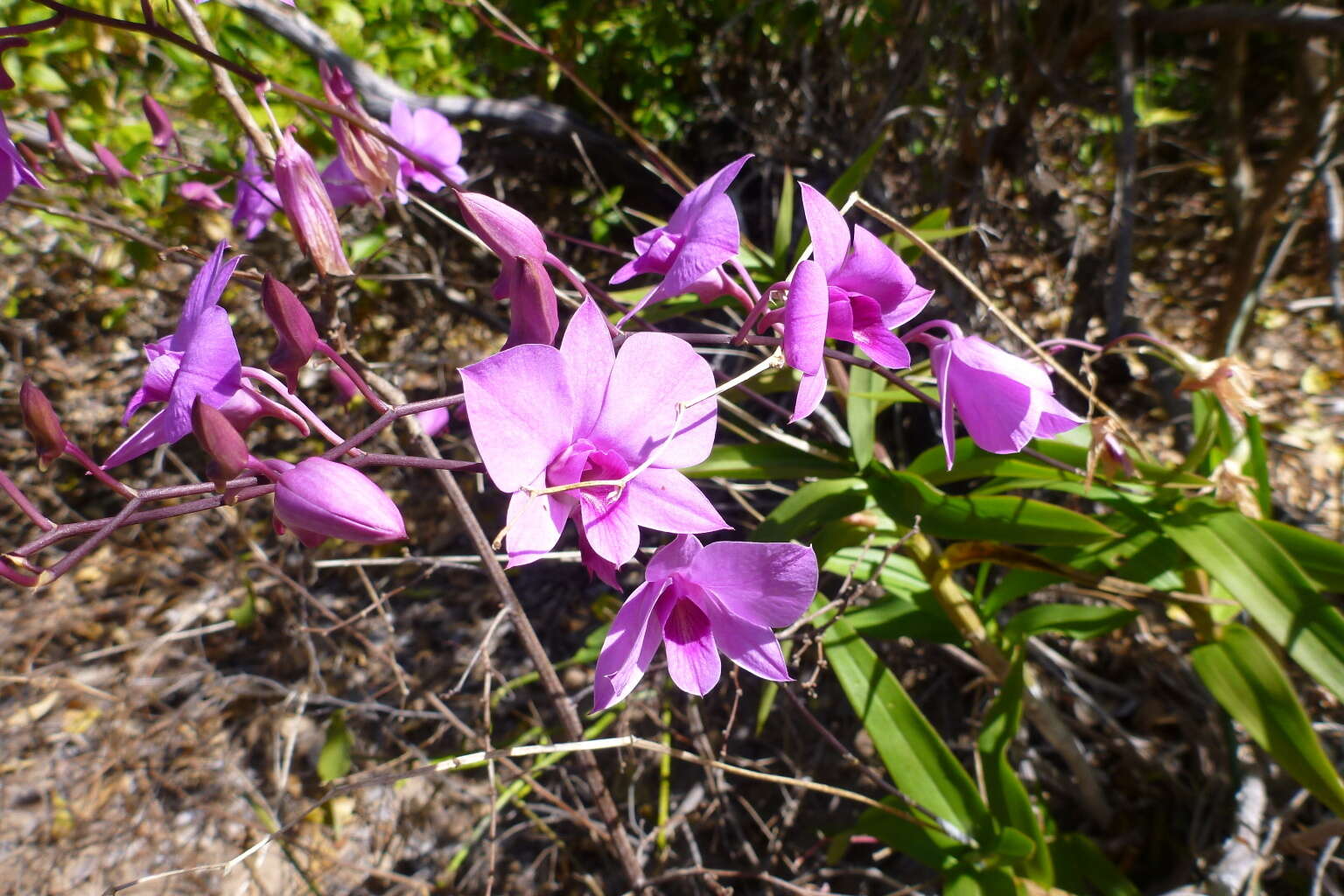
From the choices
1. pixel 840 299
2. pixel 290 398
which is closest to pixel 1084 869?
pixel 840 299

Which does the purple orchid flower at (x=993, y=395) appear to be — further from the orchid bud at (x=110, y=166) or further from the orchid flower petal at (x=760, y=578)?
the orchid bud at (x=110, y=166)

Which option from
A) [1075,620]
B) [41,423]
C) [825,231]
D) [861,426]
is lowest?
[1075,620]

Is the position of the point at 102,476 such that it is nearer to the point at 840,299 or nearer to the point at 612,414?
the point at 612,414

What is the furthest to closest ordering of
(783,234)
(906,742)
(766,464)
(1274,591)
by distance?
(783,234) < (766,464) < (906,742) < (1274,591)

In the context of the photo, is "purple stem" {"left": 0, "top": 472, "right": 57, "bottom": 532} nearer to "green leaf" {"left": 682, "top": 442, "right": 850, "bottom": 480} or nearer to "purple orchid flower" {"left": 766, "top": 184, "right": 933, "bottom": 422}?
"purple orchid flower" {"left": 766, "top": 184, "right": 933, "bottom": 422}

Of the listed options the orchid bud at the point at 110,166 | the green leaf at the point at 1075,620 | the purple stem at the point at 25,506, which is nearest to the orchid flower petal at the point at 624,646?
the purple stem at the point at 25,506

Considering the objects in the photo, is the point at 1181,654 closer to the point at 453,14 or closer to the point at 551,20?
the point at 551,20
